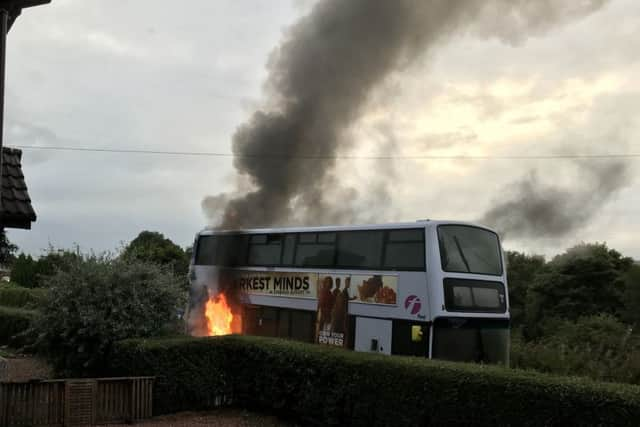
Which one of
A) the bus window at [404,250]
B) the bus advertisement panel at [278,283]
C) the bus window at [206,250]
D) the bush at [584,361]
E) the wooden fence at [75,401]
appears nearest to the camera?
the wooden fence at [75,401]

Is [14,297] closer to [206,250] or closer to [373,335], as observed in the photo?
→ [206,250]

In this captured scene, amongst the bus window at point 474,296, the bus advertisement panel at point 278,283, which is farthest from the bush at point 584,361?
the bus advertisement panel at point 278,283

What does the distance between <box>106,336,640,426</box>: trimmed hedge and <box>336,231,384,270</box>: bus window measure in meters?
3.29

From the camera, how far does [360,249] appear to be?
14.0 m

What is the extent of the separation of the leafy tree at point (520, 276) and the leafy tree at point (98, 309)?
33.2 m

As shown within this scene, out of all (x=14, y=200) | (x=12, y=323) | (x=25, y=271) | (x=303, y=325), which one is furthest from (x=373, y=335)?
(x=25, y=271)

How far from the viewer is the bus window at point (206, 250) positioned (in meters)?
19.0

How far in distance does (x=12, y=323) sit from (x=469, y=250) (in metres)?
15.2

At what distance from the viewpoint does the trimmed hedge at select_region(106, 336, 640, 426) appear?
6707 millimetres

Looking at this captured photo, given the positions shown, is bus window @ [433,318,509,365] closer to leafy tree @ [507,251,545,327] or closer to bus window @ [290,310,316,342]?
bus window @ [290,310,316,342]

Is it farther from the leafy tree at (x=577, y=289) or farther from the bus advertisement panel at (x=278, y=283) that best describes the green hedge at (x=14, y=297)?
the leafy tree at (x=577, y=289)

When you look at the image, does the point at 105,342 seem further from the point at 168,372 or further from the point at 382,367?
the point at 382,367

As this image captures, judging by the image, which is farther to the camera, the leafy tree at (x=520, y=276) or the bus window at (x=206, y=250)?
the leafy tree at (x=520, y=276)

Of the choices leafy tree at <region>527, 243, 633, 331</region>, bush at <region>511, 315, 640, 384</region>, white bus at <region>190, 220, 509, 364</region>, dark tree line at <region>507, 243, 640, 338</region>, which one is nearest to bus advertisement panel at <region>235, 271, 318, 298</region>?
white bus at <region>190, 220, 509, 364</region>
